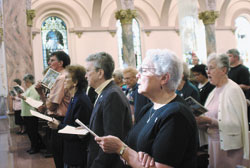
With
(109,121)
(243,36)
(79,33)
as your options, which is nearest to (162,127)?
(109,121)

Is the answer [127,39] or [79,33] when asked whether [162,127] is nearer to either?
[127,39]

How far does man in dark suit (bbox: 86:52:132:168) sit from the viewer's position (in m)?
2.69

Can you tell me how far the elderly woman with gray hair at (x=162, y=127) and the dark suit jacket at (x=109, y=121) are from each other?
465mm

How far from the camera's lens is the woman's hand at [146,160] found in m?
1.86

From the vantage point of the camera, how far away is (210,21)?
49.8 feet

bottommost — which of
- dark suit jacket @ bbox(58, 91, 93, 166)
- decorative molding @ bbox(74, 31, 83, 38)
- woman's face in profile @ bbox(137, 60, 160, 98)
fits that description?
dark suit jacket @ bbox(58, 91, 93, 166)

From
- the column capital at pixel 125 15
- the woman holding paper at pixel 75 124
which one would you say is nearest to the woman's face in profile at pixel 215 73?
the woman holding paper at pixel 75 124

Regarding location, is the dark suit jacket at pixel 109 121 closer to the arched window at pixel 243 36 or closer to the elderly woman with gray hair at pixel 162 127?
the elderly woman with gray hair at pixel 162 127

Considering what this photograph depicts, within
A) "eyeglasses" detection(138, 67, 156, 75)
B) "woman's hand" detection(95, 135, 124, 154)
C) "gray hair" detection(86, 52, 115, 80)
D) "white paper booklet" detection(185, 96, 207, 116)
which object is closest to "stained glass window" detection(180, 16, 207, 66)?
"white paper booklet" detection(185, 96, 207, 116)

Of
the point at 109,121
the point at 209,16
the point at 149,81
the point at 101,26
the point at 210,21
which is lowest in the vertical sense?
the point at 109,121

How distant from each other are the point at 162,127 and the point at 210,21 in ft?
47.1

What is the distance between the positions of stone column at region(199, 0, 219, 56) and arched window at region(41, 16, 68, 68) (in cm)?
838

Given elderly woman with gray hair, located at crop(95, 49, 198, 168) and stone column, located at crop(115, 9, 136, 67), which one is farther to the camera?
stone column, located at crop(115, 9, 136, 67)

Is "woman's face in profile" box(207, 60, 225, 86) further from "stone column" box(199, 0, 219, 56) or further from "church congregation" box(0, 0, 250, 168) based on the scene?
"stone column" box(199, 0, 219, 56)
